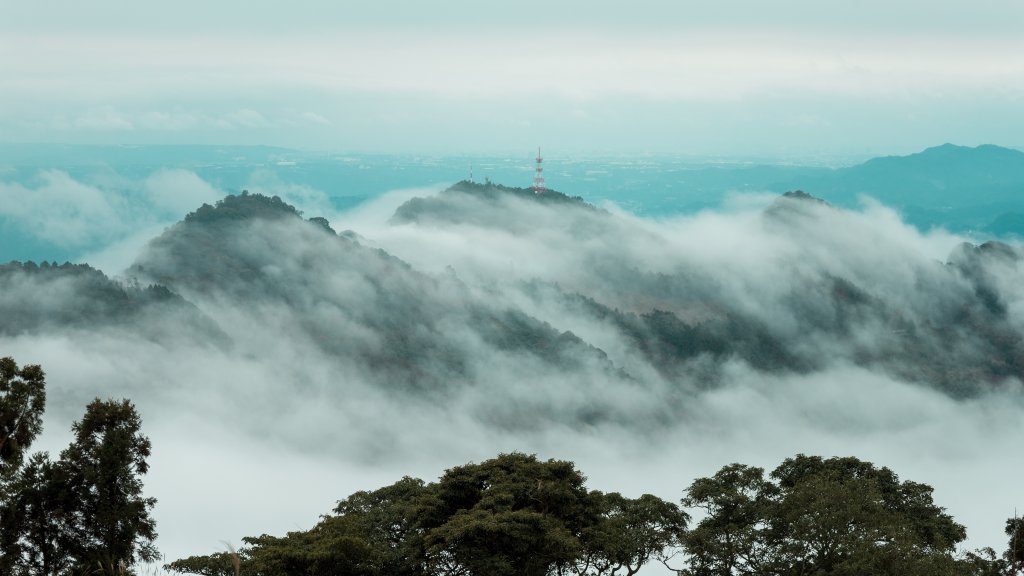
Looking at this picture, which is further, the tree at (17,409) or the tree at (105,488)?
the tree at (105,488)

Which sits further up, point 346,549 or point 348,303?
point 348,303

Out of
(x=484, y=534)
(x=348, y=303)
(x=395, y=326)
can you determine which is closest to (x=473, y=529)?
(x=484, y=534)

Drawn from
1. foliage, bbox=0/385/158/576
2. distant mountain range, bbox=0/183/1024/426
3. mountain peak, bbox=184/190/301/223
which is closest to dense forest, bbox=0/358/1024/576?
foliage, bbox=0/385/158/576

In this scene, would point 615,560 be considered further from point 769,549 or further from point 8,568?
point 8,568

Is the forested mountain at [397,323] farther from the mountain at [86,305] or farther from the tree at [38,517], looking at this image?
the tree at [38,517]

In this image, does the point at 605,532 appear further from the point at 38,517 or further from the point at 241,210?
the point at 241,210

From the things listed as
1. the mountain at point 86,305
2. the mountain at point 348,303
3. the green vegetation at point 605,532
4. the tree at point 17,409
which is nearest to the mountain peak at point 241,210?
the mountain at point 348,303

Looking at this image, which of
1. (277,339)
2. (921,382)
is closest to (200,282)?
(277,339)
